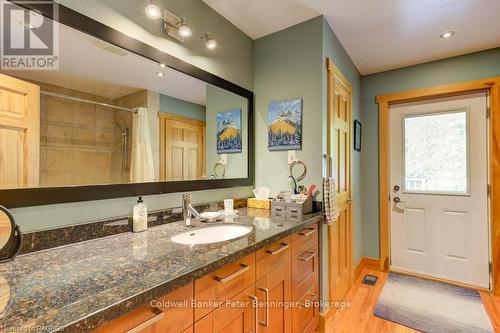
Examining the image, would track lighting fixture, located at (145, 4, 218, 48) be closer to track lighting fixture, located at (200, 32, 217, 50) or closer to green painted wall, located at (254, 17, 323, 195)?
track lighting fixture, located at (200, 32, 217, 50)

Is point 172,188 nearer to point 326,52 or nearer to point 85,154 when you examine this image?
point 85,154

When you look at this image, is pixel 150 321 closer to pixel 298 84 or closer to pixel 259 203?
pixel 259 203

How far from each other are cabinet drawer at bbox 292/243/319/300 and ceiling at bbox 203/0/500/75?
1767 mm

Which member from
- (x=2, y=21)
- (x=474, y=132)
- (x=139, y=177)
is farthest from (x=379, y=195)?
(x=2, y=21)

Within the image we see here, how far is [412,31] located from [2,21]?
2728mm

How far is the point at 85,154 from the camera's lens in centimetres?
112

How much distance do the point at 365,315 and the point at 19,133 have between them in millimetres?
2596

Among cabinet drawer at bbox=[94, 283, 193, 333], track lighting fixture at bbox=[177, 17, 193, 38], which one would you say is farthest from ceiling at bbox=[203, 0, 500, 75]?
cabinet drawer at bbox=[94, 283, 193, 333]

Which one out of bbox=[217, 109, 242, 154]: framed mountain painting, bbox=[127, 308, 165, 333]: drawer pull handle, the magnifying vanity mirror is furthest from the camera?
bbox=[217, 109, 242, 154]: framed mountain painting

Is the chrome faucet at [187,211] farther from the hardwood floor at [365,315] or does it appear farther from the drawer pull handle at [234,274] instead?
the hardwood floor at [365,315]

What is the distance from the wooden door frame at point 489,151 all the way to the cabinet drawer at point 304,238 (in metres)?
1.65

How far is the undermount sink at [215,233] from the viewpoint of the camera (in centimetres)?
133

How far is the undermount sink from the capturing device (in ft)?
4.35

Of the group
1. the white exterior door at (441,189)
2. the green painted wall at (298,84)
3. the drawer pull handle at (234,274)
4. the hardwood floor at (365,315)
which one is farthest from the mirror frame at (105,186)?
the white exterior door at (441,189)
